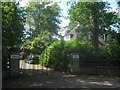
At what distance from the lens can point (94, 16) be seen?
10.3 metres

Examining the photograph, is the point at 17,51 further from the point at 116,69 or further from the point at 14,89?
the point at 116,69

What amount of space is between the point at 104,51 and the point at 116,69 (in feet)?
4.87

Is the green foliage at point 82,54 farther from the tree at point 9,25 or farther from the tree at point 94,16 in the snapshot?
the tree at point 9,25

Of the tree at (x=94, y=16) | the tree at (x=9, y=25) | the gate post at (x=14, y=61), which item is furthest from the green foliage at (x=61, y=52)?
the tree at (x=9, y=25)

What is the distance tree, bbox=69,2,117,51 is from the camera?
403 inches

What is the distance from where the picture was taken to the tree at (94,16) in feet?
33.6

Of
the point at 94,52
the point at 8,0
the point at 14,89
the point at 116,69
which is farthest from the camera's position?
the point at 94,52

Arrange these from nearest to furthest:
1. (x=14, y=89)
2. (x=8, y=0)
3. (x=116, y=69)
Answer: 1. (x=14, y=89)
2. (x=8, y=0)
3. (x=116, y=69)

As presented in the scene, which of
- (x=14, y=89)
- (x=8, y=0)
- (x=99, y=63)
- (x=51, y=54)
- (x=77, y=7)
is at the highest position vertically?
(x=77, y=7)

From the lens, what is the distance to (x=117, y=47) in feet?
33.3

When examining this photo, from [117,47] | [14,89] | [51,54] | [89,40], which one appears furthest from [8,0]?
[117,47]

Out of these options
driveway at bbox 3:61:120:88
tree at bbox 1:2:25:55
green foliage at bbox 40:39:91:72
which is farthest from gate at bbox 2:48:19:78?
green foliage at bbox 40:39:91:72

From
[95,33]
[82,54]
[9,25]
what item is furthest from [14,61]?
[95,33]

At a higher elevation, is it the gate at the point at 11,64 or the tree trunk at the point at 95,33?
the tree trunk at the point at 95,33
